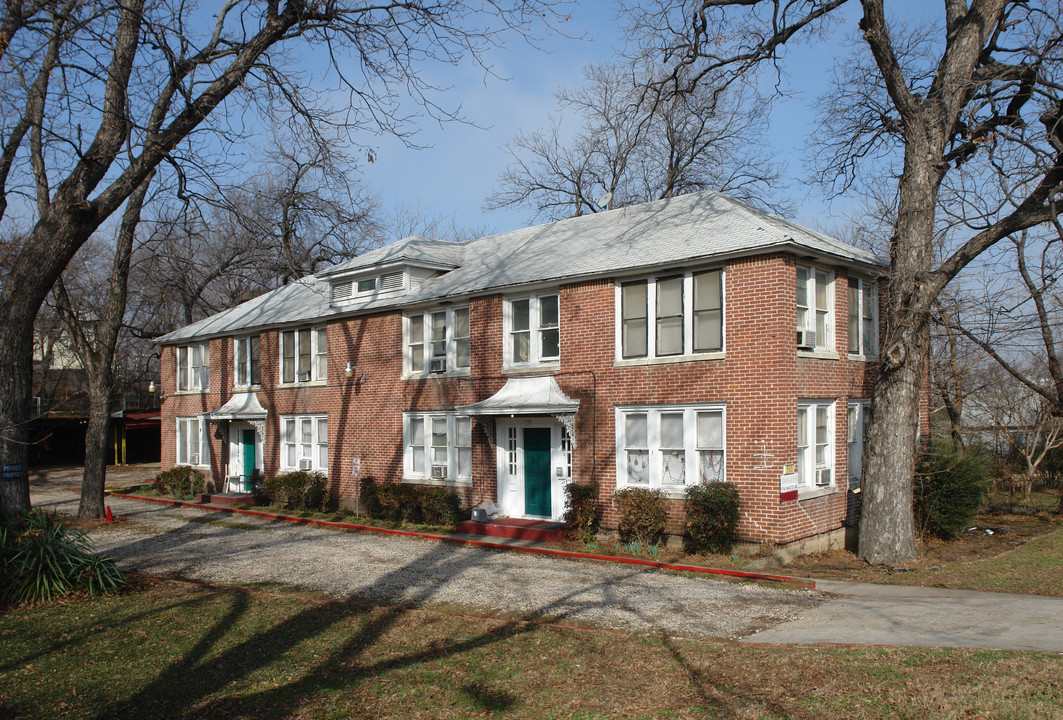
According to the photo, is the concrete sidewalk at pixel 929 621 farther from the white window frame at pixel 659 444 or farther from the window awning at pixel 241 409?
the window awning at pixel 241 409

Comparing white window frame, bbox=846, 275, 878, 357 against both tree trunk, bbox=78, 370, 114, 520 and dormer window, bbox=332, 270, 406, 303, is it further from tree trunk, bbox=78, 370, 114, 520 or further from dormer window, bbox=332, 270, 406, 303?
tree trunk, bbox=78, 370, 114, 520

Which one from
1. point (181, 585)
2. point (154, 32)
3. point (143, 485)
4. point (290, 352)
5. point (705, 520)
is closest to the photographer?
point (154, 32)

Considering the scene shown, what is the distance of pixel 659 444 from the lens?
1515 cm

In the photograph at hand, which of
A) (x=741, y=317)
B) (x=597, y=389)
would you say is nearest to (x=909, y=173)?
(x=741, y=317)

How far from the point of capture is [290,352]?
2439 cm

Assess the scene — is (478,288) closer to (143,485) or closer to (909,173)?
(909,173)

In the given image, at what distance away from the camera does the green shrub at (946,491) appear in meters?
15.6

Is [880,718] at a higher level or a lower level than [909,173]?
lower

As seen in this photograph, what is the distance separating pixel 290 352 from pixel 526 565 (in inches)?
534

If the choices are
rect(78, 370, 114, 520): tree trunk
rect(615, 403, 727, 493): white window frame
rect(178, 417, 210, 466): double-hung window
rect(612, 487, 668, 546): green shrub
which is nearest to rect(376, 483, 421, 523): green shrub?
rect(615, 403, 727, 493): white window frame

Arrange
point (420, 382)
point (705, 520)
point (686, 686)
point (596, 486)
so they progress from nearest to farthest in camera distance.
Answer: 1. point (686, 686)
2. point (705, 520)
3. point (596, 486)
4. point (420, 382)

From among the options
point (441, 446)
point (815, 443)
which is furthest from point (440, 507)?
point (815, 443)

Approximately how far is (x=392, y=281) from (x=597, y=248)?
21.4ft

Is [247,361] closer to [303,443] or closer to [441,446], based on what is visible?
[303,443]
